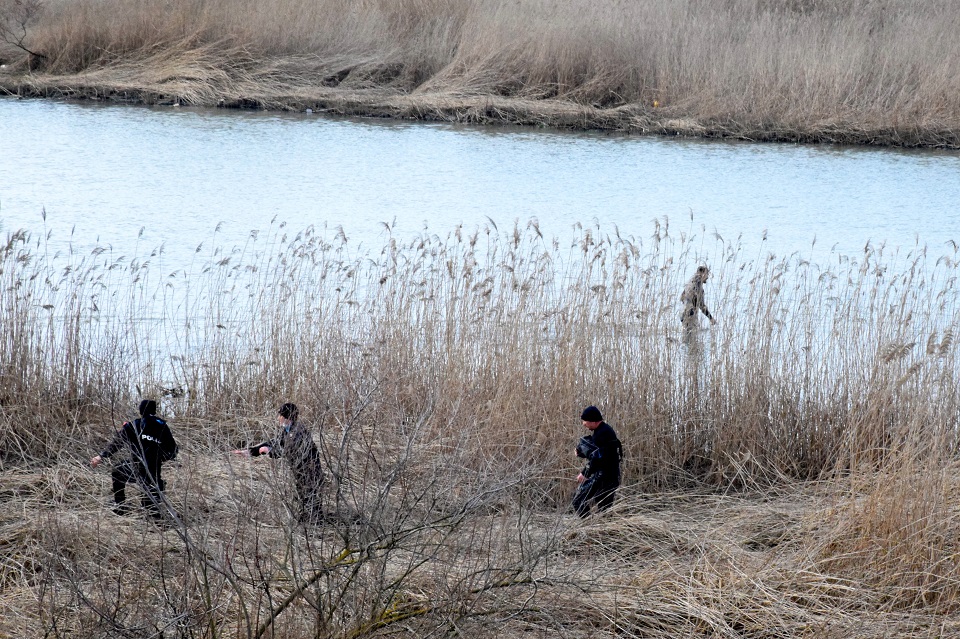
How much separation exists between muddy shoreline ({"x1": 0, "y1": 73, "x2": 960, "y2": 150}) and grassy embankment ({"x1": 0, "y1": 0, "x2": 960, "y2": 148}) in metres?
0.04

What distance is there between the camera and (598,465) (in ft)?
18.6

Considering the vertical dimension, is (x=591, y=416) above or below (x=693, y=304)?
below

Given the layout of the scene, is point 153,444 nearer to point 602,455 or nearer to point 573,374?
point 602,455

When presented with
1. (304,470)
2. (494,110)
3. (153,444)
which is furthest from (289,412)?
(494,110)

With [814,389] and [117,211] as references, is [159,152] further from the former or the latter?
[814,389]

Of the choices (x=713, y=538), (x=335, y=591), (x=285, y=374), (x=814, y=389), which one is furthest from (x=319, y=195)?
(x=335, y=591)

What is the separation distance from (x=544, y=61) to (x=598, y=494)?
19.6 metres

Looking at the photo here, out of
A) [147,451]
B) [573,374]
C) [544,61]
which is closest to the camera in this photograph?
[147,451]

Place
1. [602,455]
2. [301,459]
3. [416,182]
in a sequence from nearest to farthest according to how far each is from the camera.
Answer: [301,459] < [602,455] < [416,182]

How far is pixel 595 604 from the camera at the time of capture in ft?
14.3

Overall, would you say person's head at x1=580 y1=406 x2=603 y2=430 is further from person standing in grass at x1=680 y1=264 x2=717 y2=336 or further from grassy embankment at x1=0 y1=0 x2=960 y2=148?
grassy embankment at x1=0 y1=0 x2=960 y2=148

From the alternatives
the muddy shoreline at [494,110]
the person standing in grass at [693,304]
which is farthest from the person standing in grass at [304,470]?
the muddy shoreline at [494,110]

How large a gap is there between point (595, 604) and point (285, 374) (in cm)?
366

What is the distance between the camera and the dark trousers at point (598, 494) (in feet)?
18.6
